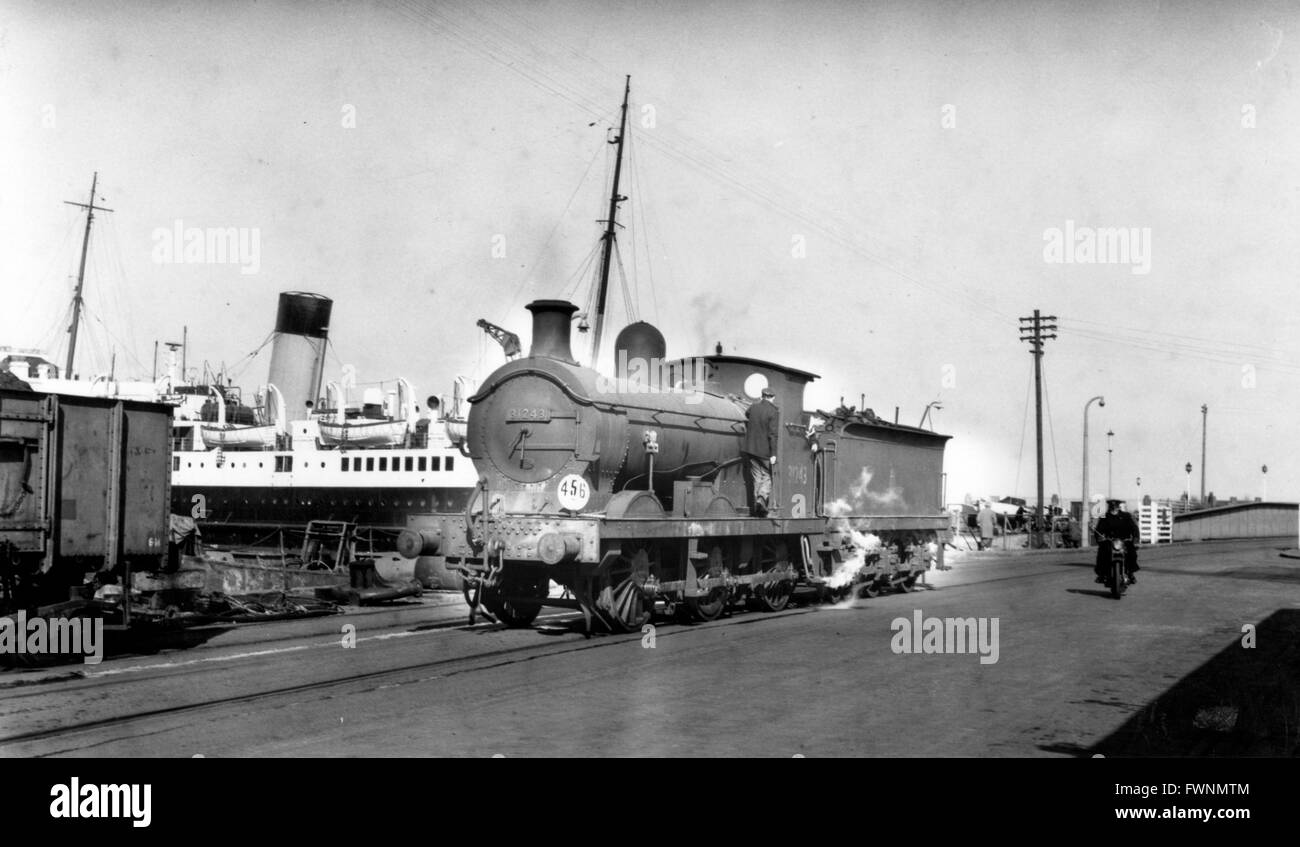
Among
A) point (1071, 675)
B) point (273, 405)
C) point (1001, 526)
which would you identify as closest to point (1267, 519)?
point (1001, 526)

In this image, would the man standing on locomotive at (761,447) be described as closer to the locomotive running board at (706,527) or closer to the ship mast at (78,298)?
the locomotive running board at (706,527)

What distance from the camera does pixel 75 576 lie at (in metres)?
9.88

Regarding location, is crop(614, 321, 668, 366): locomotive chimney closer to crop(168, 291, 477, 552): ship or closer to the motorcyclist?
the motorcyclist

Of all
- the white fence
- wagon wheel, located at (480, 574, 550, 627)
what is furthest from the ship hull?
the white fence

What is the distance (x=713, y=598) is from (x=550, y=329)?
4.12 meters

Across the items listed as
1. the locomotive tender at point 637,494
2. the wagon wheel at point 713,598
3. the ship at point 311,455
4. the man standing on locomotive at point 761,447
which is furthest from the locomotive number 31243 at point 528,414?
the ship at point 311,455

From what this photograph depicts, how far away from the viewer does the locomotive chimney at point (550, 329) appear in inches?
485

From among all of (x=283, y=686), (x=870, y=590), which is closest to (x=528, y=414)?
(x=283, y=686)

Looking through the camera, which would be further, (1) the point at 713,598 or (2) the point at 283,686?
(1) the point at 713,598

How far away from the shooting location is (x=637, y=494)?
1204cm

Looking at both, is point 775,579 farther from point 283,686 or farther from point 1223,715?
point 283,686

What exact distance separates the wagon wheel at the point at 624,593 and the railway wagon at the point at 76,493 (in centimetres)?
462
